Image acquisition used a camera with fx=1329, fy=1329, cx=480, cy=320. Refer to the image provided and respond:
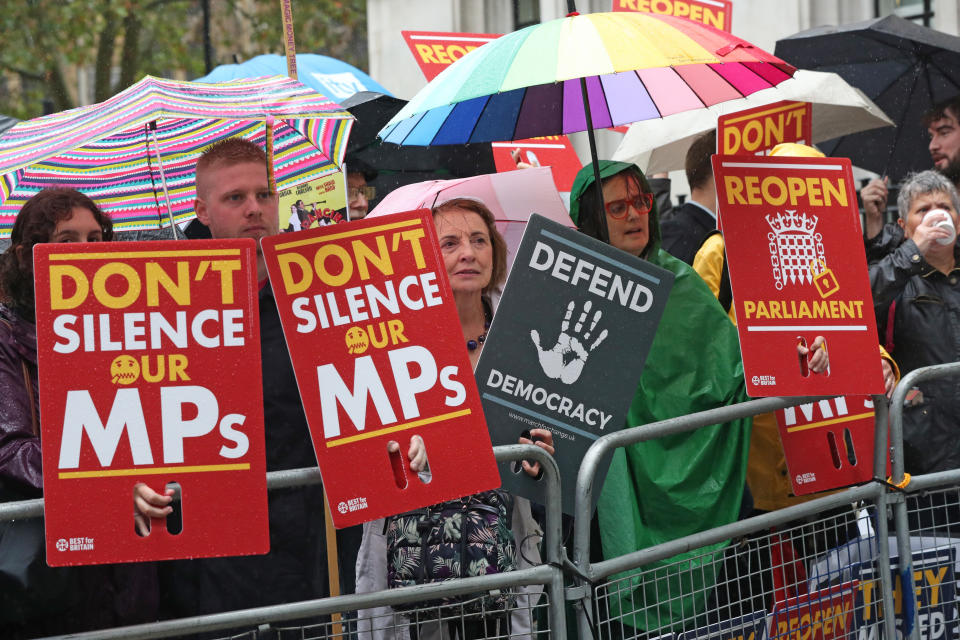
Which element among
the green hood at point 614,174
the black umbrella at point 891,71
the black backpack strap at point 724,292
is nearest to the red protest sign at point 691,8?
the black umbrella at point 891,71

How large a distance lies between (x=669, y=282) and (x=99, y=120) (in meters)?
1.83

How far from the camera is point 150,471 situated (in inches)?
120

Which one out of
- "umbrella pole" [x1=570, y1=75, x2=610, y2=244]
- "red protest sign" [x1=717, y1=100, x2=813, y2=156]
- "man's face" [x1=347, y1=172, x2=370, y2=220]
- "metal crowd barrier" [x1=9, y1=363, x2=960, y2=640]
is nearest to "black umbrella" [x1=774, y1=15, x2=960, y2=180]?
"red protest sign" [x1=717, y1=100, x2=813, y2=156]

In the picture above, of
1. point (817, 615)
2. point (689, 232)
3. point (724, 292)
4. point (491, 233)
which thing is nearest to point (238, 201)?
point (491, 233)

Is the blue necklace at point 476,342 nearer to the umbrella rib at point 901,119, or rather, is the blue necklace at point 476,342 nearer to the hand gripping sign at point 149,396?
the hand gripping sign at point 149,396

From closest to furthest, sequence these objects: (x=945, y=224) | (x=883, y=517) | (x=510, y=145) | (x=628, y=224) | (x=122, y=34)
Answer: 1. (x=883, y=517)
2. (x=628, y=224)
3. (x=945, y=224)
4. (x=510, y=145)
5. (x=122, y=34)

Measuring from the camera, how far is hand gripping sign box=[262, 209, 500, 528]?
321 centimetres

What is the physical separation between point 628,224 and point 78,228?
6.29 feet

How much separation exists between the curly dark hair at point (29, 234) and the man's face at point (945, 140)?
426cm

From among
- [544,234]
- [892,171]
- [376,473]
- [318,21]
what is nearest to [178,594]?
[376,473]

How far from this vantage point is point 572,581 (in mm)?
3730

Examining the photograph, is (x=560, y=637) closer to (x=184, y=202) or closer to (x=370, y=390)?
(x=370, y=390)

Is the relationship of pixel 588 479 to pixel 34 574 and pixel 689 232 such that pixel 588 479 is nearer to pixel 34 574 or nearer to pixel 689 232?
pixel 34 574

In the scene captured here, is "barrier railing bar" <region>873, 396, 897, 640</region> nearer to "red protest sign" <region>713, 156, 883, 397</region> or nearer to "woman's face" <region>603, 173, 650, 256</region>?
"red protest sign" <region>713, 156, 883, 397</region>
